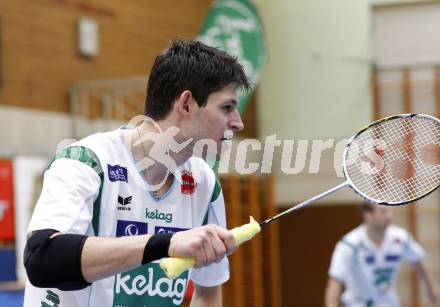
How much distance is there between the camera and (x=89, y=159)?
8.02 ft

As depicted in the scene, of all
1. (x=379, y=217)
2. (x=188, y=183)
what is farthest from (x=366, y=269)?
(x=188, y=183)

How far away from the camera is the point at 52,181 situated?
234 centimetres

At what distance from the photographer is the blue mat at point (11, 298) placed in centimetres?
474

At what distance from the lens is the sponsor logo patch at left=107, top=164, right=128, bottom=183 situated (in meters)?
2.51

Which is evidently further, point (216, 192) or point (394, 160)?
point (394, 160)

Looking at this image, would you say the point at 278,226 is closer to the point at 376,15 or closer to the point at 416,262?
the point at 376,15

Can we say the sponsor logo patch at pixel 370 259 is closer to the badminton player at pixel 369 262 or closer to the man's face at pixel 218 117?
the badminton player at pixel 369 262

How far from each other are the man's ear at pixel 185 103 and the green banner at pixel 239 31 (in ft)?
22.3

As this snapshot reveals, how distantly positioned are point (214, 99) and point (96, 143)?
363 millimetres

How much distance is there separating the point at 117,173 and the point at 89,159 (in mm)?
122

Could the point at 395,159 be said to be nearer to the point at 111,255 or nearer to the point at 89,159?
the point at 89,159

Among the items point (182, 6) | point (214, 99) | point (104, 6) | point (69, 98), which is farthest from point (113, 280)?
point (182, 6)

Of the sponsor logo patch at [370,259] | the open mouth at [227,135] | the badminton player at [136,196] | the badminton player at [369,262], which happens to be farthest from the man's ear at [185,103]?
the sponsor logo patch at [370,259]

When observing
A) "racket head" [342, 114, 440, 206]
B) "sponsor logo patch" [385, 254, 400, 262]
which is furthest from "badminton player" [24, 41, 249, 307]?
"sponsor logo patch" [385, 254, 400, 262]
